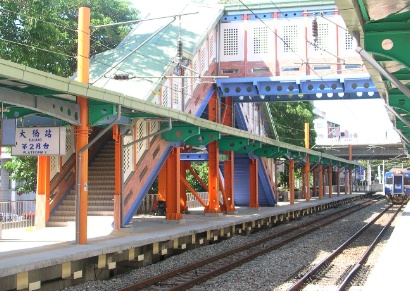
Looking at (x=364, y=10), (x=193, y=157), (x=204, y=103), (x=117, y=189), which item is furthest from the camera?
(x=204, y=103)

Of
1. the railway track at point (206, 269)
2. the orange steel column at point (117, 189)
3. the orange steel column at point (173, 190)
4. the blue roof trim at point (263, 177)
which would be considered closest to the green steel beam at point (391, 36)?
the railway track at point (206, 269)

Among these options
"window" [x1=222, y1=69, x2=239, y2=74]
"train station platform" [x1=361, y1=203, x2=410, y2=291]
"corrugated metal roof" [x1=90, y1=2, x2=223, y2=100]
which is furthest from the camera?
"window" [x1=222, y1=69, x2=239, y2=74]

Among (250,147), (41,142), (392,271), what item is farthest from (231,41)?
(392,271)

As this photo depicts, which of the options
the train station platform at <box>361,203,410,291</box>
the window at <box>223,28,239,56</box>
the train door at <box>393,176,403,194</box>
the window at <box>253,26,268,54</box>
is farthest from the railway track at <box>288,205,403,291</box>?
the train door at <box>393,176,403,194</box>

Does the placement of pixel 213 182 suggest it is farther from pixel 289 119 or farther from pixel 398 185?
pixel 398 185

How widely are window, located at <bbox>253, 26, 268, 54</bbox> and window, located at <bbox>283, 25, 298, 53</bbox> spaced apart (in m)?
0.92

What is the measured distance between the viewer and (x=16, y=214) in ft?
54.6

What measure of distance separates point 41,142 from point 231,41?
1796cm

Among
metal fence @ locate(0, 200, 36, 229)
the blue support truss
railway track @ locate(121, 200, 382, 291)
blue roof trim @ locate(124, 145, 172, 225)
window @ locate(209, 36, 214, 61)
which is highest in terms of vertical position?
window @ locate(209, 36, 214, 61)

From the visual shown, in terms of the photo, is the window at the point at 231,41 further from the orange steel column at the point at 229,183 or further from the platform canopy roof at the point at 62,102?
the platform canopy roof at the point at 62,102

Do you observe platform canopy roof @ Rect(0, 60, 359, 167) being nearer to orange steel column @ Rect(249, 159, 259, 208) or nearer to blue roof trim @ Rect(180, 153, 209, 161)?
blue roof trim @ Rect(180, 153, 209, 161)

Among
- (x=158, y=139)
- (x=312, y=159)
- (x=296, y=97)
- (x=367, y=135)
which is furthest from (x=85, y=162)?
(x=367, y=135)

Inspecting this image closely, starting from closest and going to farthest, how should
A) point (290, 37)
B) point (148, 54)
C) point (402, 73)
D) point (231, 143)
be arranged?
point (402, 73) < point (231, 143) < point (148, 54) < point (290, 37)

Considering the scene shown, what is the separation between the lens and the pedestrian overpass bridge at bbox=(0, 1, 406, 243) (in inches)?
474
